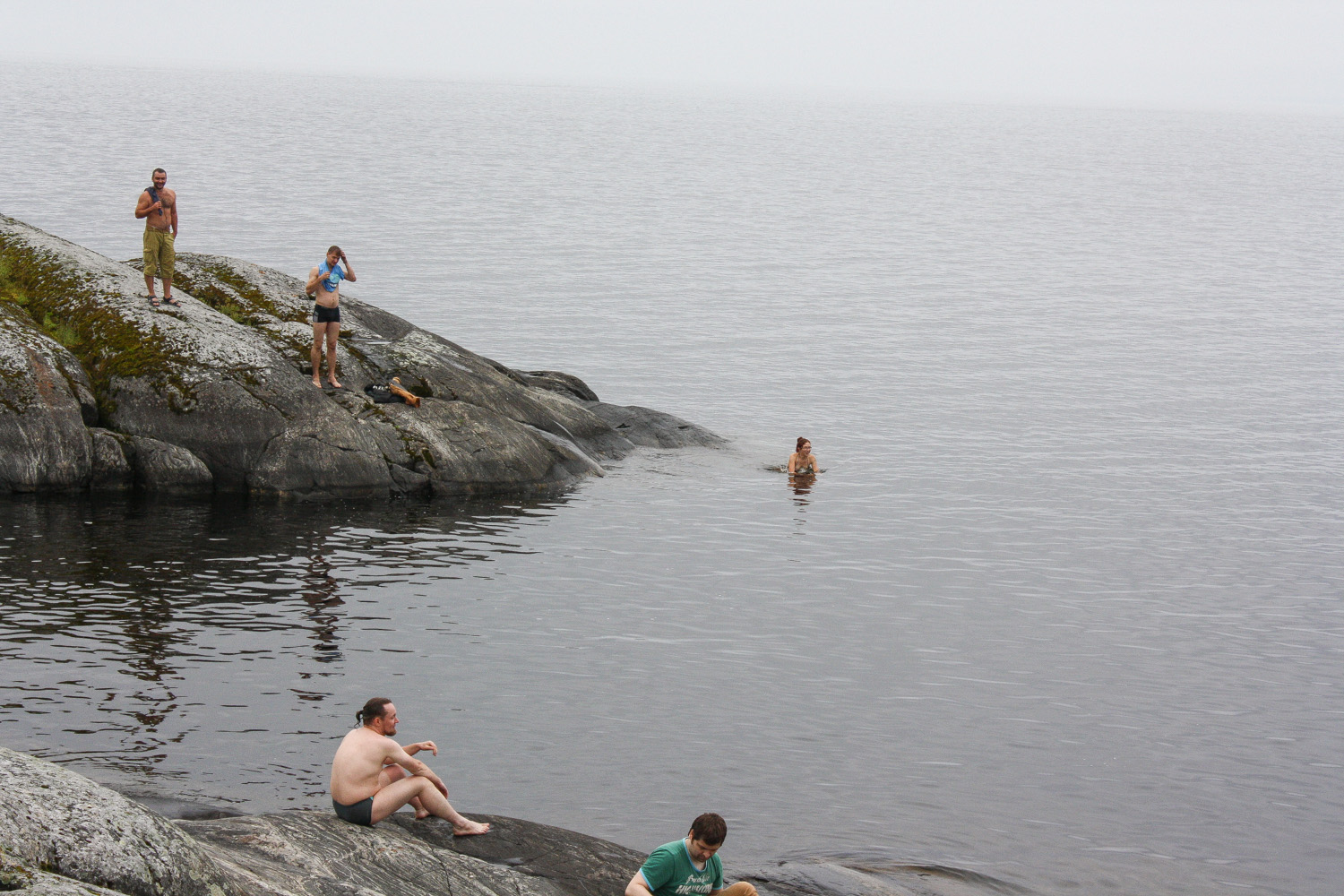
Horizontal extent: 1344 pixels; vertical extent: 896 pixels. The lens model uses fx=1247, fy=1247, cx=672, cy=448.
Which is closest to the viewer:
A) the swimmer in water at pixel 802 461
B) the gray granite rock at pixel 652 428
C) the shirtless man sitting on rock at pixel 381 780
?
the shirtless man sitting on rock at pixel 381 780

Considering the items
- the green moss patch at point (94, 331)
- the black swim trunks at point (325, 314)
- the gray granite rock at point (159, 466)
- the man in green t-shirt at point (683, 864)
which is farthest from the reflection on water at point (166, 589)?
the man in green t-shirt at point (683, 864)

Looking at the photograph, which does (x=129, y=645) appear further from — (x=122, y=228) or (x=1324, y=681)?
(x=122, y=228)

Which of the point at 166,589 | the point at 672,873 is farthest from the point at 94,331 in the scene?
the point at 672,873

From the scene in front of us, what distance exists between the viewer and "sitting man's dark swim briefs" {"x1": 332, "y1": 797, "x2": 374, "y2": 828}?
496 inches

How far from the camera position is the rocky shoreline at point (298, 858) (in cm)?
899

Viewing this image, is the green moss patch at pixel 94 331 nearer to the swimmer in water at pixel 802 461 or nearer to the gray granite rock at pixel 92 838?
the swimmer in water at pixel 802 461

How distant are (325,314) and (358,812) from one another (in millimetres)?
19120

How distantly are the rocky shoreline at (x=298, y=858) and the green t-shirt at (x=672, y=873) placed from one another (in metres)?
1.25

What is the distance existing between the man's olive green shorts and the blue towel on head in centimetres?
363

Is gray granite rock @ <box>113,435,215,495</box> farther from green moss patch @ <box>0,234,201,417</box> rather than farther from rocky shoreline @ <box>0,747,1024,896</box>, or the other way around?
rocky shoreline @ <box>0,747,1024,896</box>

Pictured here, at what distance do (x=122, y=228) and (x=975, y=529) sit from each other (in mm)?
65532

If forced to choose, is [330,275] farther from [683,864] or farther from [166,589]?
[683,864]

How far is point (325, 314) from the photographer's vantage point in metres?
29.7

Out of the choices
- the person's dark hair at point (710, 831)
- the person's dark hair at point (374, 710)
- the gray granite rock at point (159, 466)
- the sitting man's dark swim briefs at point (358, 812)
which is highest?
the gray granite rock at point (159, 466)
